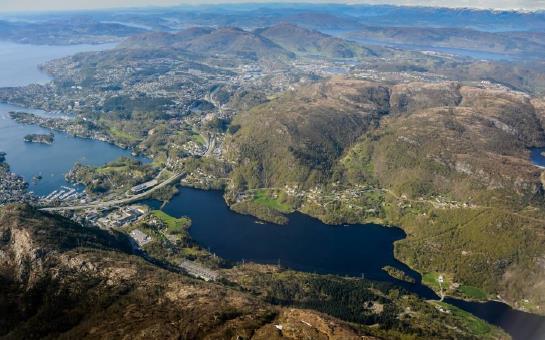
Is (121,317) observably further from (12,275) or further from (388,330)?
(388,330)

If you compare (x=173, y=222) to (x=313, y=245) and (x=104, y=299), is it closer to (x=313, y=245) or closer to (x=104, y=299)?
(x=313, y=245)

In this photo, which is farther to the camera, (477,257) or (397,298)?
(477,257)

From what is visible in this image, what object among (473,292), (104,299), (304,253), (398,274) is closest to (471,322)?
(473,292)

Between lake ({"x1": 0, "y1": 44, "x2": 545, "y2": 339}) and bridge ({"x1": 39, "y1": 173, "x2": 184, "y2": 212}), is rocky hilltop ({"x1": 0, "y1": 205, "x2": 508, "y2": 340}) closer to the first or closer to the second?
lake ({"x1": 0, "y1": 44, "x2": 545, "y2": 339})

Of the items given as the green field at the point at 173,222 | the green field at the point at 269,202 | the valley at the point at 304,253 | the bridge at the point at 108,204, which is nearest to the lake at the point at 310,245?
the valley at the point at 304,253

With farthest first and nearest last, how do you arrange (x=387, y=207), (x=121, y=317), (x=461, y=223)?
(x=387, y=207)
(x=461, y=223)
(x=121, y=317)

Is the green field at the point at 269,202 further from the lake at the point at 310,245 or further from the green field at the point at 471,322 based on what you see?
the green field at the point at 471,322

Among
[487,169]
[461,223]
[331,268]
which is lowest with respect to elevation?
[331,268]

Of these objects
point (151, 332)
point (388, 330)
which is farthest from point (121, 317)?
point (388, 330)
